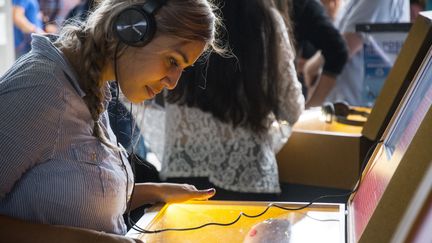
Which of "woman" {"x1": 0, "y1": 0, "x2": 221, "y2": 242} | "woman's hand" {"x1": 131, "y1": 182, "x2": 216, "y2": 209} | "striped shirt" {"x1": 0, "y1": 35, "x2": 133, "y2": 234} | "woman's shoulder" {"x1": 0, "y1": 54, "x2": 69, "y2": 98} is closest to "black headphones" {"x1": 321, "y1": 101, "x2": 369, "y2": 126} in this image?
"woman's hand" {"x1": 131, "y1": 182, "x2": 216, "y2": 209}

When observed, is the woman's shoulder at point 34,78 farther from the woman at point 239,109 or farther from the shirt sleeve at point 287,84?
the shirt sleeve at point 287,84

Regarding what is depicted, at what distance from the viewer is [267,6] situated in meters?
1.95

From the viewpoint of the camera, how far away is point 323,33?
2.63m

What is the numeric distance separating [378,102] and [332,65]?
137 centimetres

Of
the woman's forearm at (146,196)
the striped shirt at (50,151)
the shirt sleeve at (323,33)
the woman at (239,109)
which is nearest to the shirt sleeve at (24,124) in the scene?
the striped shirt at (50,151)

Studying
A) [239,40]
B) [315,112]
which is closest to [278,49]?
[239,40]

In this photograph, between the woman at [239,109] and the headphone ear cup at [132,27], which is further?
the woman at [239,109]

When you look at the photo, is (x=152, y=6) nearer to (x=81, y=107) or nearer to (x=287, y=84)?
(x=81, y=107)

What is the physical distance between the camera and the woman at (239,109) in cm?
194

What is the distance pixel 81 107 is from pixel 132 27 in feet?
0.49

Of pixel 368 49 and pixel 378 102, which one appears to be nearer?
pixel 378 102

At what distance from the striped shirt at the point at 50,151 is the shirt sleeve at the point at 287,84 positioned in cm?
95

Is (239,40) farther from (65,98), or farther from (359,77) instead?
(359,77)

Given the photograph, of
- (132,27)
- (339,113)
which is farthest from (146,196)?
(339,113)
